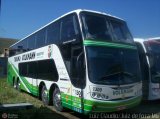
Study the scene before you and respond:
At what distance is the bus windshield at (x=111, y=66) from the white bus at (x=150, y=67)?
2.40 m

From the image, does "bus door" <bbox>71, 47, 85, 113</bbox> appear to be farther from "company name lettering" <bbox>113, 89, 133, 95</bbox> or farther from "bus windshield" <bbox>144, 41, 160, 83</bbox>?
"bus windshield" <bbox>144, 41, 160, 83</bbox>

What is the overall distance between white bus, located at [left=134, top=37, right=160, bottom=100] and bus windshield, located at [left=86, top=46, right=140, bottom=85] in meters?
2.40

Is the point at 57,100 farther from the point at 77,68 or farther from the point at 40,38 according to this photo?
the point at 40,38

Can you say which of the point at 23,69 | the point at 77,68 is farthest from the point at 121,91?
the point at 23,69

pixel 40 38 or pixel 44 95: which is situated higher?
pixel 40 38

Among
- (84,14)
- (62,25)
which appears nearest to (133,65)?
(84,14)

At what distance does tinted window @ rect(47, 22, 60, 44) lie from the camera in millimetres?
13258

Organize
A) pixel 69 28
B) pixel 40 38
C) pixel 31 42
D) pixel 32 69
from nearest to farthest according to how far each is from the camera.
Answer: pixel 69 28, pixel 40 38, pixel 32 69, pixel 31 42

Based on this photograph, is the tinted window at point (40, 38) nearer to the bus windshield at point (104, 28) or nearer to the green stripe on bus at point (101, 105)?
the bus windshield at point (104, 28)

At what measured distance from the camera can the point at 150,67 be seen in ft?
44.6

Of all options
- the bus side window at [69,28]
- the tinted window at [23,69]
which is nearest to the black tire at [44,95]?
the bus side window at [69,28]

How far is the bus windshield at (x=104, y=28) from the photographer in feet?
35.7

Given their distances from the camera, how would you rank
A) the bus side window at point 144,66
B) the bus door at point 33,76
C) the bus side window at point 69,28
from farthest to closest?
the bus door at point 33,76 < the bus side window at point 144,66 < the bus side window at point 69,28

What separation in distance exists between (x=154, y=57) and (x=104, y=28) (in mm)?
3601
